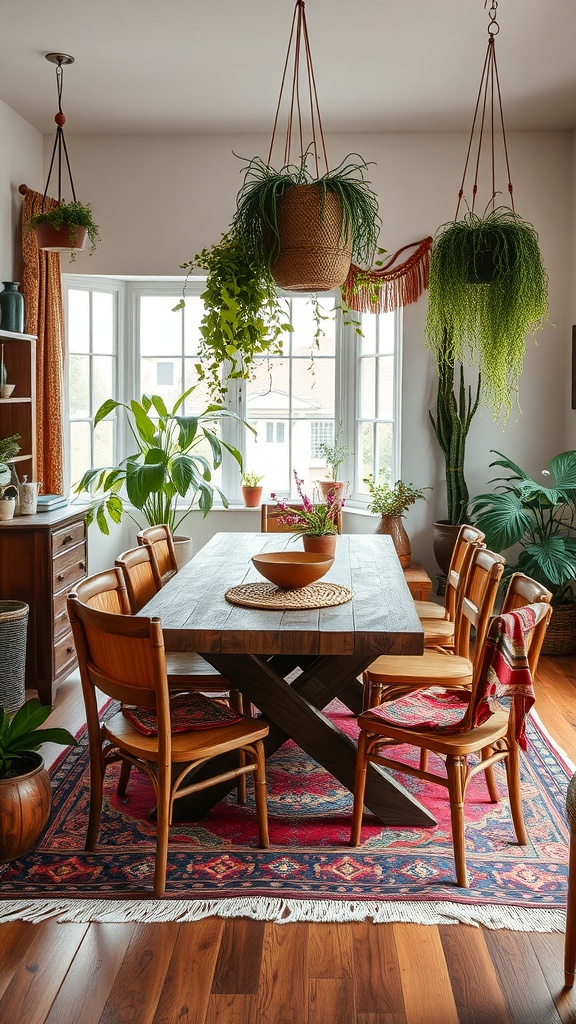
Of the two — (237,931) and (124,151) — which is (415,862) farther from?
(124,151)

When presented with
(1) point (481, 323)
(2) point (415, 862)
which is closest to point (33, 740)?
(2) point (415, 862)

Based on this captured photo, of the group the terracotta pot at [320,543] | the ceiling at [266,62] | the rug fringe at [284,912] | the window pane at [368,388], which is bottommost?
the rug fringe at [284,912]

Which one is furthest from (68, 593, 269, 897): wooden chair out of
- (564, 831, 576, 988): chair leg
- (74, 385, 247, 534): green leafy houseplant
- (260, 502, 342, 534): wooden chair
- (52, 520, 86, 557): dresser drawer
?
(74, 385, 247, 534): green leafy houseplant

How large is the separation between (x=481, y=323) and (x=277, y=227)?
4.04 ft

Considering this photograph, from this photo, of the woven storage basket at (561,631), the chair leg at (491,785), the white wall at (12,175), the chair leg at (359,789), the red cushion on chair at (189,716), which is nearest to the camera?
the red cushion on chair at (189,716)

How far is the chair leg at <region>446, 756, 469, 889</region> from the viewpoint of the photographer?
2514 mm

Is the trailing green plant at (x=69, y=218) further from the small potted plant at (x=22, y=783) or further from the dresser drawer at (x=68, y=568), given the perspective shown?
the small potted plant at (x=22, y=783)

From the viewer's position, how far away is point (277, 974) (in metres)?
2.16

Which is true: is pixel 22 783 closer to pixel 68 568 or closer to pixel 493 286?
pixel 68 568

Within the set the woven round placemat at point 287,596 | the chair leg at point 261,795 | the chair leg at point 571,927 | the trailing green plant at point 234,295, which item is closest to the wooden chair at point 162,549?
the woven round placemat at point 287,596

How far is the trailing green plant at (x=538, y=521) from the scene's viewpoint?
190 inches

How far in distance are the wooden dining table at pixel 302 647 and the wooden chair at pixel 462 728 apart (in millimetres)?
166

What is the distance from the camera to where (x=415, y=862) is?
267 cm

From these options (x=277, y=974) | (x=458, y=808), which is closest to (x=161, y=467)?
(x=458, y=808)
